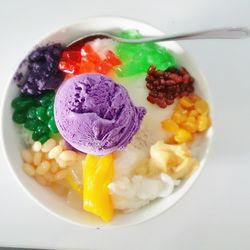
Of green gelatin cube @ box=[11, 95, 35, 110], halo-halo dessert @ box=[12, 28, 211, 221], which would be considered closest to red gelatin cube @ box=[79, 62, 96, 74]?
halo-halo dessert @ box=[12, 28, 211, 221]

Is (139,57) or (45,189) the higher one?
(139,57)

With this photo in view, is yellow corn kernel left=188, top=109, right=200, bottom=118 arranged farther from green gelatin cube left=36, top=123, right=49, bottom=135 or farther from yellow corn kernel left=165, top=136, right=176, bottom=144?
green gelatin cube left=36, top=123, right=49, bottom=135

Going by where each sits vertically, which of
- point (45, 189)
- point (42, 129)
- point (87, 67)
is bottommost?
point (45, 189)

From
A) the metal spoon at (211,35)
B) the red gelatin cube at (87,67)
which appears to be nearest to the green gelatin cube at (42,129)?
the red gelatin cube at (87,67)

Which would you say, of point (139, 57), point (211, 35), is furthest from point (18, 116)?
point (211, 35)

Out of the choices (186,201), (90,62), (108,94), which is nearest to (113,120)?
(108,94)

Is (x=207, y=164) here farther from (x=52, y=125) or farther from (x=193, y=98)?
(x=52, y=125)
